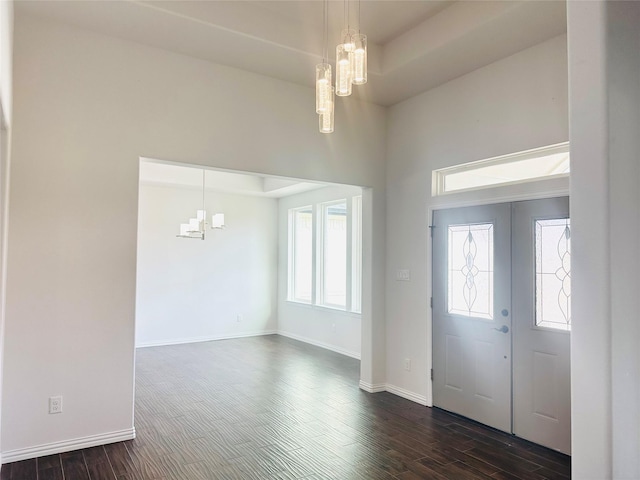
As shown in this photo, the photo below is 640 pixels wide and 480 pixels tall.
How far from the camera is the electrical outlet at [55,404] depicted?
3.20 m

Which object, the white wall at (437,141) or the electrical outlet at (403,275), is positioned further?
the electrical outlet at (403,275)

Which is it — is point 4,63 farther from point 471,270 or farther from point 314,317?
point 314,317

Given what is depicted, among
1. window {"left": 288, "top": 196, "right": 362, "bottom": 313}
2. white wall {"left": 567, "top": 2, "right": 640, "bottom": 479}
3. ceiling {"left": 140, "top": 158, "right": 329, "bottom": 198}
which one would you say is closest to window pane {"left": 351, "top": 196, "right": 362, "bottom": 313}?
window {"left": 288, "top": 196, "right": 362, "bottom": 313}

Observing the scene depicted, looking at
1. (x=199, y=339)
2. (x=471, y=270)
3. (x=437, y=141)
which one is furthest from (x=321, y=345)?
(x=437, y=141)

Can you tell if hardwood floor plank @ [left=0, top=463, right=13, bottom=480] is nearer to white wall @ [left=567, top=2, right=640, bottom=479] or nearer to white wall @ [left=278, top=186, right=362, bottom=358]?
white wall @ [left=567, top=2, right=640, bottom=479]

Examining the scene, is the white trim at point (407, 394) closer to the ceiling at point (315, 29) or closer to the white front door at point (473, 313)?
the white front door at point (473, 313)

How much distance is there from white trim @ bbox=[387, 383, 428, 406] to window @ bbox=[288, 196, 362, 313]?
6.38ft

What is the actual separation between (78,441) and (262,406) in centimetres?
166

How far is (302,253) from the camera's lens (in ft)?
27.2

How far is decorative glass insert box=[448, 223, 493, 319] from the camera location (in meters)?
3.93

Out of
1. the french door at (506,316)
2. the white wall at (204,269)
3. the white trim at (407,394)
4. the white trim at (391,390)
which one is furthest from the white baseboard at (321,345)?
the french door at (506,316)

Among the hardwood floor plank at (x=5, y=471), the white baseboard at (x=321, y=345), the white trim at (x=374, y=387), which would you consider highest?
the hardwood floor plank at (x=5, y=471)

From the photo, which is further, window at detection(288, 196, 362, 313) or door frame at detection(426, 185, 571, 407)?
window at detection(288, 196, 362, 313)

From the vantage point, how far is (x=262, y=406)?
4328 mm
